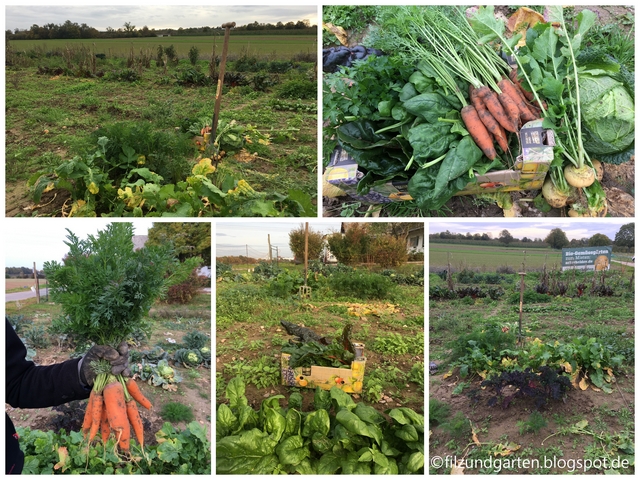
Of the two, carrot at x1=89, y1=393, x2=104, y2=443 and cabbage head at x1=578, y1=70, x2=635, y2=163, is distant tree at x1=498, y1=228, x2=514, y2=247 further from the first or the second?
carrot at x1=89, y1=393, x2=104, y2=443

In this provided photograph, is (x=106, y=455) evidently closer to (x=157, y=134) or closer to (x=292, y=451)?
(x=292, y=451)

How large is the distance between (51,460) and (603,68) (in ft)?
12.5

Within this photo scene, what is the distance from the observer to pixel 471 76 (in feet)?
8.78

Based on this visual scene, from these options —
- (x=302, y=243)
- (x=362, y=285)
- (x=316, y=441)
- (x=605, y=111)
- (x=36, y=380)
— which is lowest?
(x=316, y=441)

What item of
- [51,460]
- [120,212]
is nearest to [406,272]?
[120,212]

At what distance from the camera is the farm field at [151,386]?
2.67 metres

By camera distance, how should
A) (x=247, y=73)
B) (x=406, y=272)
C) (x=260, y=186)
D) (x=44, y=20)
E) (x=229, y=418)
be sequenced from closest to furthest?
(x=229, y=418) < (x=406, y=272) < (x=260, y=186) < (x=44, y=20) < (x=247, y=73)

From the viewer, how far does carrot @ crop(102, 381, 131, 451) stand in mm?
2418

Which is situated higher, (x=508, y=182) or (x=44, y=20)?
(x=44, y=20)

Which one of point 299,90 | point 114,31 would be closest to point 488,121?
point 299,90

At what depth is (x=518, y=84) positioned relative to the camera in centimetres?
272

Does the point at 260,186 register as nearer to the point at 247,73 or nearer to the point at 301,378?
the point at 301,378

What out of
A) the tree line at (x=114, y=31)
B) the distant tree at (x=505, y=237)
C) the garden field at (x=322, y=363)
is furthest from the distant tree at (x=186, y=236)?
the tree line at (x=114, y=31)

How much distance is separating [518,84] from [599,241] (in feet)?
3.40
